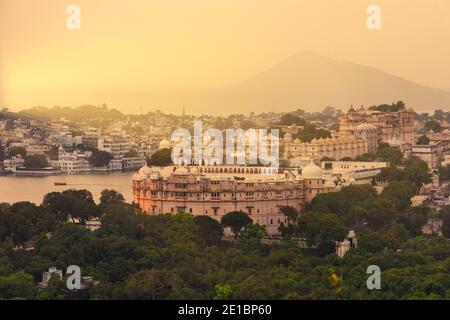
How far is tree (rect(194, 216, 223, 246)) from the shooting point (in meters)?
13.2

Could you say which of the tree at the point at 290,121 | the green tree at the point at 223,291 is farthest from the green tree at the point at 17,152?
the green tree at the point at 223,291

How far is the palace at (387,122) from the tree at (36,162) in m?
4.23

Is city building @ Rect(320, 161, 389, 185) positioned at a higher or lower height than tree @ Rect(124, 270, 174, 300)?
higher

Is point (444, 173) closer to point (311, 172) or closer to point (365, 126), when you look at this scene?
point (365, 126)

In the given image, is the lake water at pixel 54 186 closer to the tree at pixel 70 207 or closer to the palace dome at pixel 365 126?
the tree at pixel 70 207

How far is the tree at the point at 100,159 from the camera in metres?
25.9

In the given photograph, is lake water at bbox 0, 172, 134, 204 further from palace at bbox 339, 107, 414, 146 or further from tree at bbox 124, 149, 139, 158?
palace at bbox 339, 107, 414, 146

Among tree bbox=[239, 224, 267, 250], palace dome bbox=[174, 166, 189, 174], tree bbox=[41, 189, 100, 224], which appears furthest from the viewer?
palace dome bbox=[174, 166, 189, 174]

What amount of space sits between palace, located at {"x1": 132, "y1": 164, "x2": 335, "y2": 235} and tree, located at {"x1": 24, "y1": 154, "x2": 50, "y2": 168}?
934cm

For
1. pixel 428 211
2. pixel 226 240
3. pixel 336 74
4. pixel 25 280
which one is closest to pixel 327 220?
pixel 226 240

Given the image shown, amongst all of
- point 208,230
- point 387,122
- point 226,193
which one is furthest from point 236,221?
point 387,122

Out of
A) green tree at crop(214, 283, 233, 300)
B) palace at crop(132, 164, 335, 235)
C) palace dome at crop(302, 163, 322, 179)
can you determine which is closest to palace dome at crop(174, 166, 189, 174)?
palace at crop(132, 164, 335, 235)

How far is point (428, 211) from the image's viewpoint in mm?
15094

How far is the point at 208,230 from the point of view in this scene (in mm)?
13664
